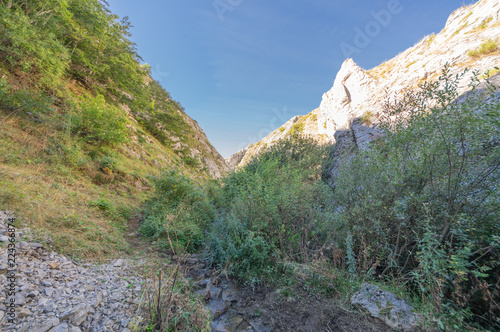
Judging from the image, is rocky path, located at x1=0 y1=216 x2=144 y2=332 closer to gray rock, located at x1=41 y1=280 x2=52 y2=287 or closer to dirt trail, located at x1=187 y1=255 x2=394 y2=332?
gray rock, located at x1=41 y1=280 x2=52 y2=287

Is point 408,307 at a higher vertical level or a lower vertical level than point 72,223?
lower

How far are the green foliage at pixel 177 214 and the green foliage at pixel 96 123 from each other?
314 cm

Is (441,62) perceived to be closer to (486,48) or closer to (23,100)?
(486,48)

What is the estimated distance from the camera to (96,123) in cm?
786

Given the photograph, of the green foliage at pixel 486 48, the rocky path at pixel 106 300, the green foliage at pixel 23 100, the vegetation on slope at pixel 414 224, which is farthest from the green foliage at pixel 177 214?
the green foliage at pixel 486 48

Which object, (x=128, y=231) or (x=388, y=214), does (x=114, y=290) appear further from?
(x=388, y=214)


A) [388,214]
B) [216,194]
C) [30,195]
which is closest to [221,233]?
[388,214]

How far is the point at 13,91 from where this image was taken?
6.33 m

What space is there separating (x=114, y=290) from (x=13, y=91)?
27.8ft

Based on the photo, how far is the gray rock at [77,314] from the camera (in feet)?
6.75

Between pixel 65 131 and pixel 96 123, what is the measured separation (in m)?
1.07

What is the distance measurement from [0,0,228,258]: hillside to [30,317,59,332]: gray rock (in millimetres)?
1835

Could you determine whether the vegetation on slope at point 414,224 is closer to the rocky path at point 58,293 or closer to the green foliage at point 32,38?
the rocky path at point 58,293

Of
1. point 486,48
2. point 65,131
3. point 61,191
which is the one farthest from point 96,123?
point 486,48
